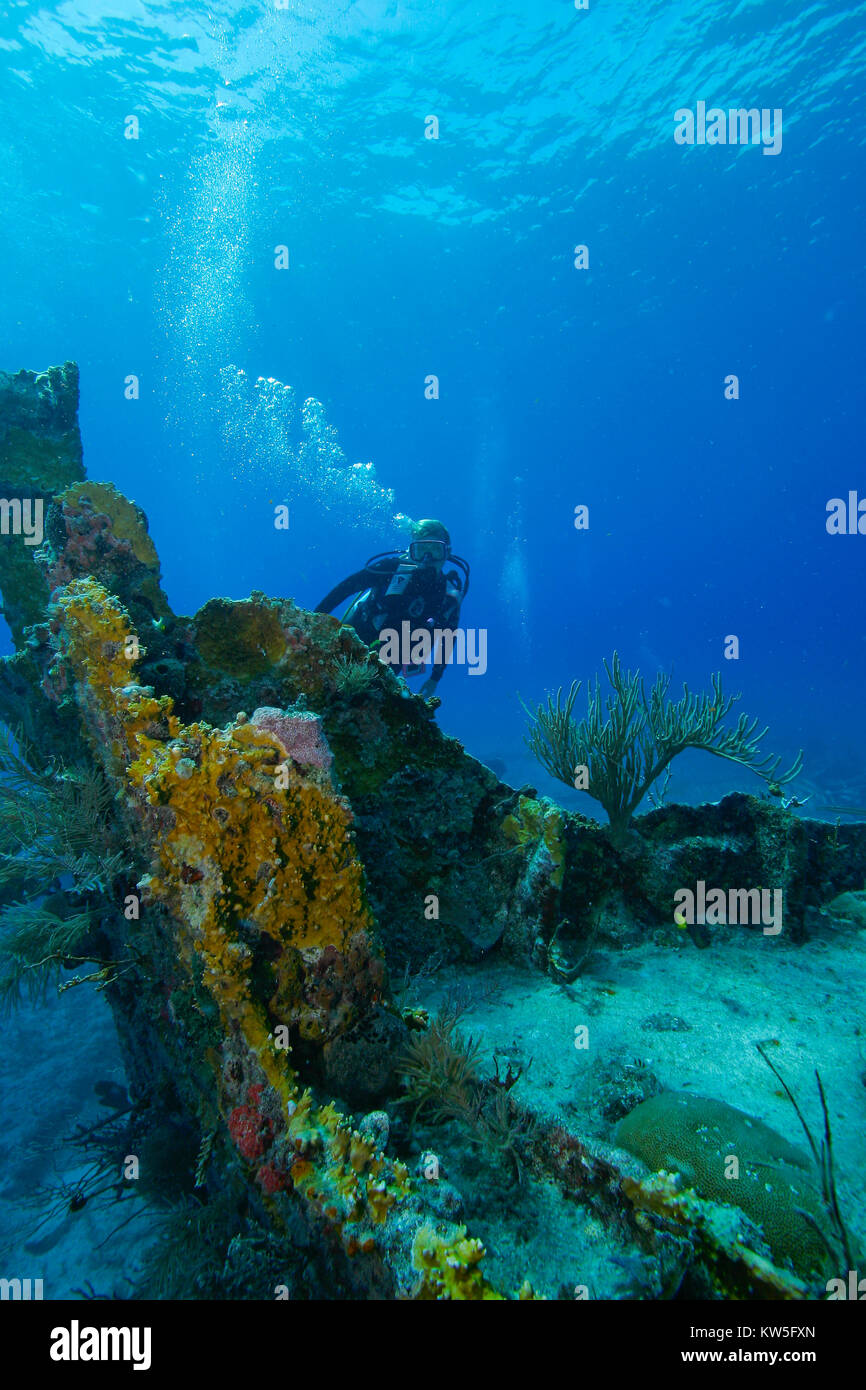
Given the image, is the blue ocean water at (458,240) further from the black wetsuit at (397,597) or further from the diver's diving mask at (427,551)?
the diver's diving mask at (427,551)

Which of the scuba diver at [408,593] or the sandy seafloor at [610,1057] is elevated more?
the scuba diver at [408,593]

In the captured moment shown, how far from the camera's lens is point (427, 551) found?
9.38 m

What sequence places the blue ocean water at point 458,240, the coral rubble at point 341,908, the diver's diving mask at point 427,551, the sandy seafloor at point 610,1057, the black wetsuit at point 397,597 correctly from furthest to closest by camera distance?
the blue ocean water at point 458,240 < the diver's diving mask at point 427,551 < the black wetsuit at point 397,597 < the sandy seafloor at point 610,1057 < the coral rubble at point 341,908

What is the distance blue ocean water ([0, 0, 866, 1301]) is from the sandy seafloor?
364cm

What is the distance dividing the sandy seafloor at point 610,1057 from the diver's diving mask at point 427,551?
6693 millimetres

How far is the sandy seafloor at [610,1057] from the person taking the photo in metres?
2.29

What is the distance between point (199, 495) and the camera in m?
95.3

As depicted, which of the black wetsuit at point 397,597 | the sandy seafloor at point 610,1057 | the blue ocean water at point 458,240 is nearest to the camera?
the sandy seafloor at point 610,1057

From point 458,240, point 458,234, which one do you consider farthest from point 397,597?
point 458,240

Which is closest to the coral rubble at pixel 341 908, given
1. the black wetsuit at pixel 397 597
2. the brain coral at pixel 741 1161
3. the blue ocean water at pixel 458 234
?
the brain coral at pixel 741 1161

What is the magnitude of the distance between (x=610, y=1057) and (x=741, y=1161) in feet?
2.89

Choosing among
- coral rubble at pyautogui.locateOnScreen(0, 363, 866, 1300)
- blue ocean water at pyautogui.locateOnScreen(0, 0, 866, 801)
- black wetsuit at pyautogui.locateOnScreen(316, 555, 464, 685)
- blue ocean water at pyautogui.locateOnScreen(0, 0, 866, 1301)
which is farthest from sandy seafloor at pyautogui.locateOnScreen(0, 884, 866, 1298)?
blue ocean water at pyautogui.locateOnScreen(0, 0, 866, 801)

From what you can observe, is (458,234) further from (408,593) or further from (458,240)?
(408,593)
